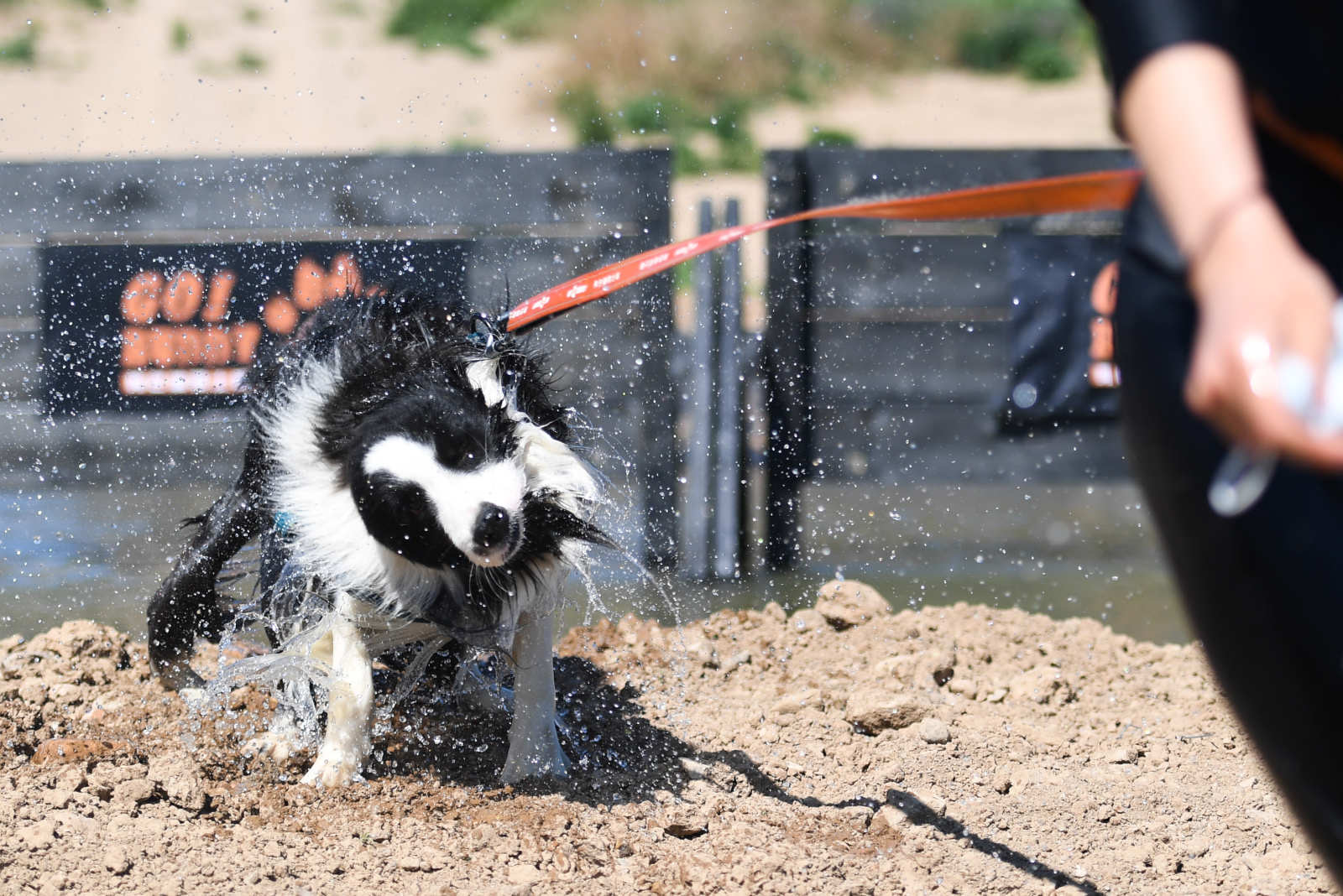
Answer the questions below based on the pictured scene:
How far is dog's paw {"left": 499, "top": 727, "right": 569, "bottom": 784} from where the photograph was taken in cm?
336

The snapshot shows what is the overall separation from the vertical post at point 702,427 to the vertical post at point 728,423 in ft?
0.09

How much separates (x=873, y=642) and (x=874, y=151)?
8.62ft

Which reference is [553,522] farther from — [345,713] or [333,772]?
[333,772]

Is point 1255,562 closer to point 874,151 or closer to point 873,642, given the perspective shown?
point 873,642

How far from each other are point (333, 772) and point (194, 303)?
10.7ft

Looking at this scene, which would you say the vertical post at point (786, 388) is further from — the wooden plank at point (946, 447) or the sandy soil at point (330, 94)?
the sandy soil at point (330, 94)

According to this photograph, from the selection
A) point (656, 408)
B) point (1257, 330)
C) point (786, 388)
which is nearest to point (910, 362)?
point (786, 388)

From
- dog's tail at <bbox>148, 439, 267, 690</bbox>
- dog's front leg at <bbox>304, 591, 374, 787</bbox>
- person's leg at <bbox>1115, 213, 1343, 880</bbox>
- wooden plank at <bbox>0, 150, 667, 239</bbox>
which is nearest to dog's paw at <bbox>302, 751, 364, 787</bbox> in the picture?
dog's front leg at <bbox>304, 591, 374, 787</bbox>

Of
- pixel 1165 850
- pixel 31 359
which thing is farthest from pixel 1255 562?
pixel 31 359

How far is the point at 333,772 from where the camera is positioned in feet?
10.7

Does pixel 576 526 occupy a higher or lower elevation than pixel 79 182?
lower

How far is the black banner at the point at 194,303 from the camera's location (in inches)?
233

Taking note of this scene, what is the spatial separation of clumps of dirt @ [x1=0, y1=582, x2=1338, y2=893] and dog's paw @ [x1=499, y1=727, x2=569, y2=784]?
8 centimetres

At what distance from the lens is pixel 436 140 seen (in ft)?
67.5
